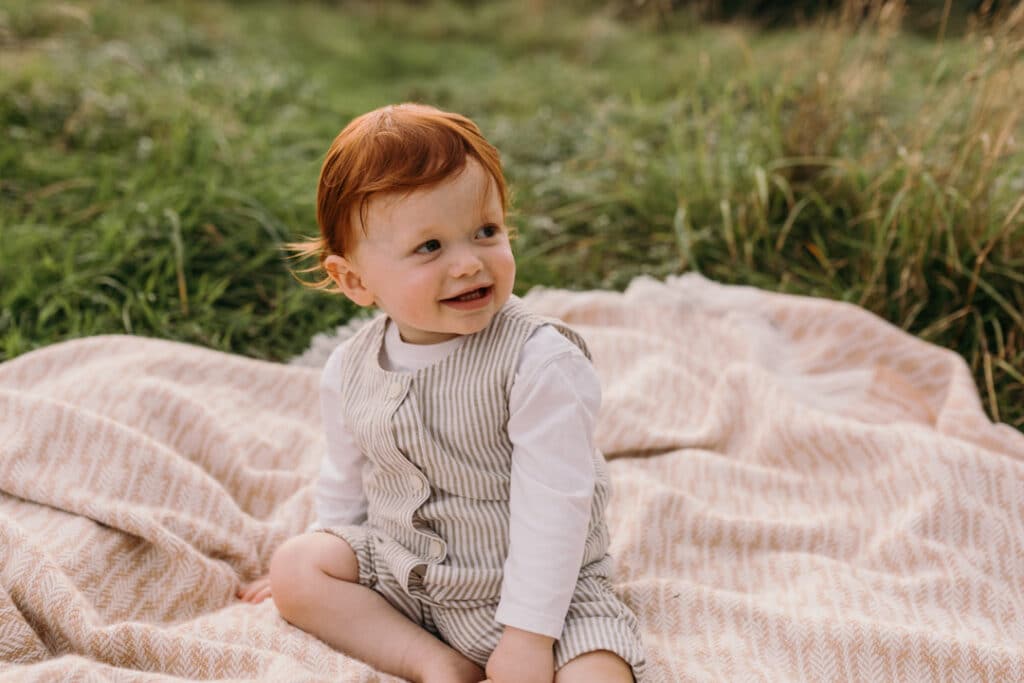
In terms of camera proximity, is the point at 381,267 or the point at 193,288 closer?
the point at 381,267

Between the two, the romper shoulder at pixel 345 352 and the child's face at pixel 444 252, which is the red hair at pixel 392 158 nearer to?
the child's face at pixel 444 252

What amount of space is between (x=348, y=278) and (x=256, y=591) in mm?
676

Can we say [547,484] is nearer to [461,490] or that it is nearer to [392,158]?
[461,490]

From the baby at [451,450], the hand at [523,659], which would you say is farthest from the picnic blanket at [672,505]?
the hand at [523,659]

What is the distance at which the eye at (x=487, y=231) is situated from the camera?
1585 mm

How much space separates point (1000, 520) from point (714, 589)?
2.16 ft

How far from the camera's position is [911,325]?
2.97 meters

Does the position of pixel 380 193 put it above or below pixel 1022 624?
above

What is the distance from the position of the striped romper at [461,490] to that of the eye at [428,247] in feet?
0.54

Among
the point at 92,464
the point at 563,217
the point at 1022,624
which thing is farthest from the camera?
the point at 563,217

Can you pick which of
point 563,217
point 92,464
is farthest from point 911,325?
point 92,464

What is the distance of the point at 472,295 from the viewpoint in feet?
5.19

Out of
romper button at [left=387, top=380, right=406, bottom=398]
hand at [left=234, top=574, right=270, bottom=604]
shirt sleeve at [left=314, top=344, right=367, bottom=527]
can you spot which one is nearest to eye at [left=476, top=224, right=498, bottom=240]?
romper button at [left=387, top=380, right=406, bottom=398]

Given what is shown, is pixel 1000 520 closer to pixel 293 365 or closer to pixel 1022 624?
pixel 1022 624
